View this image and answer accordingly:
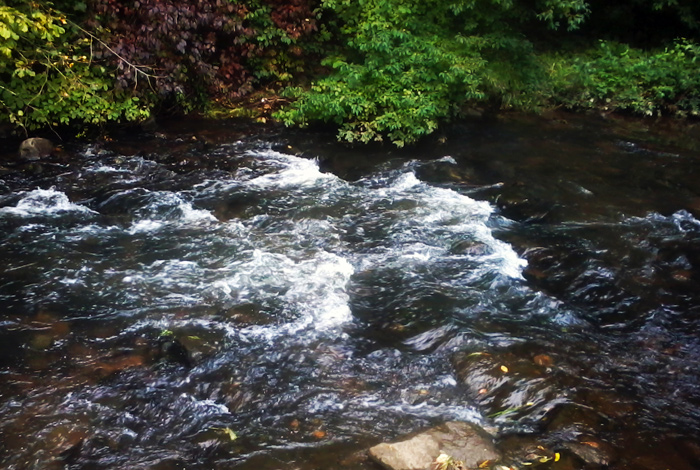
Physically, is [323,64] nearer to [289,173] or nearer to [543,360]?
[289,173]

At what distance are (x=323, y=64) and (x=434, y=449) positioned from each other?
7.54 meters

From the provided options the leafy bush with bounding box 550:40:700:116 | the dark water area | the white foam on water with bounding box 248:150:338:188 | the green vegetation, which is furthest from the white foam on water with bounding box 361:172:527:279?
the leafy bush with bounding box 550:40:700:116

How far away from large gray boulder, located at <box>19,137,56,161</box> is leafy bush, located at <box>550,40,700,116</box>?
9.01 meters

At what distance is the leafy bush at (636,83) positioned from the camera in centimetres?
1034

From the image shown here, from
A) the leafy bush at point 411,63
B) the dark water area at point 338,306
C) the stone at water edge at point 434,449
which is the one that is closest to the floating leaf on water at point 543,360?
the dark water area at point 338,306

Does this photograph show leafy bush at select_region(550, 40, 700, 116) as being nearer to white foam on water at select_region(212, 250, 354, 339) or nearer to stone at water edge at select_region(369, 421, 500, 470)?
white foam on water at select_region(212, 250, 354, 339)

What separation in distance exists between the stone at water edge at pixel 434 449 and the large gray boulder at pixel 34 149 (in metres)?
6.92

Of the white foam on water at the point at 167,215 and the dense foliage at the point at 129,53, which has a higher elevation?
the dense foliage at the point at 129,53

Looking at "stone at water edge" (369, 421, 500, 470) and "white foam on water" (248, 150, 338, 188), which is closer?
"stone at water edge" (369, 421, 500, 470)

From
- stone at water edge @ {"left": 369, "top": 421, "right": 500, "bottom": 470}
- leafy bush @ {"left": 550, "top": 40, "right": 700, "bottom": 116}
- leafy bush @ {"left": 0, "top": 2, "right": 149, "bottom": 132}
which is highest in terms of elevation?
leafy bush @ {"left": 550, "top": 40, "right": 700, "bottom": 116}

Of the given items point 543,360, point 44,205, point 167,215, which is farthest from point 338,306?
point 44,205

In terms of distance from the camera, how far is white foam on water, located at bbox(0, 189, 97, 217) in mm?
6637

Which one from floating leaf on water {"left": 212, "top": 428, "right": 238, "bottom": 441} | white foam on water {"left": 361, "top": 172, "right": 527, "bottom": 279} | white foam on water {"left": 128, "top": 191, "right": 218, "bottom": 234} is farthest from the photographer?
white foam on water {"left": 128, "top": 191, "right": 218, "bottom": 234}

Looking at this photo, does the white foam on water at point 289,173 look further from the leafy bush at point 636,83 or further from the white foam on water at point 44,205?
the leafy bush at point 636,83
